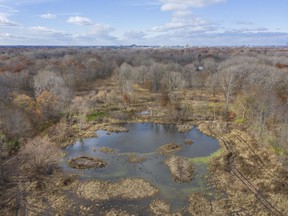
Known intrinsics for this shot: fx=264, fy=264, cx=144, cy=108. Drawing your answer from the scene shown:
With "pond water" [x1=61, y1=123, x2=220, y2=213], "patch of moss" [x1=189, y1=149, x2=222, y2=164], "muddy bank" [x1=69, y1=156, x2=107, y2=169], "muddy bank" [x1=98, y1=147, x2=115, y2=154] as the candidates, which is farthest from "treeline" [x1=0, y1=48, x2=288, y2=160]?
"muddy bank" [x1=98, y1=147, x2=115, y2=154]

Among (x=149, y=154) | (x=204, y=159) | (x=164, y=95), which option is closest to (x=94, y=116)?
(x=164, y=95)

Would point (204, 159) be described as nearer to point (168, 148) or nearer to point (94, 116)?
point (168, 148)

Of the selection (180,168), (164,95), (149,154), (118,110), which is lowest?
(149,154)

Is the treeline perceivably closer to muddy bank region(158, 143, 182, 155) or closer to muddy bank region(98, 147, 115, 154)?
muddy bank region(98, 147, 115, 154)

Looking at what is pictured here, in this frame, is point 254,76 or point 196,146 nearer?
point 196,146

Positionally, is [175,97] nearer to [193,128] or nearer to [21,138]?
[193,128]

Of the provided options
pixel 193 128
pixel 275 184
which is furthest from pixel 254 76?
pixel 275 184
